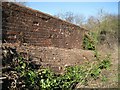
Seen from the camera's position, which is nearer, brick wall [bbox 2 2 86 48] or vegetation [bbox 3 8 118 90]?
vegetation [bbox 3 8 118 90]

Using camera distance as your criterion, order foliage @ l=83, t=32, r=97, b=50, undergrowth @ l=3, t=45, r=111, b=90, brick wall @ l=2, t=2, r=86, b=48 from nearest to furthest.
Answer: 1. undergrowth @ l=3, t=45, r=111, b=90
2. brick wall @ l=2, t=2, r=86, b=48
3. foliage @ l=83, t=32, r=97, b=50

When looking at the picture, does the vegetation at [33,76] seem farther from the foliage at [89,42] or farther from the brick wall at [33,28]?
the foliage at [89,42]

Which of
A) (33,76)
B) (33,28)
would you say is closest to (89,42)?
(33,28)

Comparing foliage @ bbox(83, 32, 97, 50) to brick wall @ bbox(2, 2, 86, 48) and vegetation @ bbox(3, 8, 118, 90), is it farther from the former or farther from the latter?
vegetation @ bbox(3, 8, 118, 90)

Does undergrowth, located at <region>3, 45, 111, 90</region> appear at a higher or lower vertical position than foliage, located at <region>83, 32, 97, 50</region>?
lower

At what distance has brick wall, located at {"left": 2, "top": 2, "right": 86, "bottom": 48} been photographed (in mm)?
6978

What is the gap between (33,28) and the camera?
27.3 ft

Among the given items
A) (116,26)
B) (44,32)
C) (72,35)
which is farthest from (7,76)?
(116,26)

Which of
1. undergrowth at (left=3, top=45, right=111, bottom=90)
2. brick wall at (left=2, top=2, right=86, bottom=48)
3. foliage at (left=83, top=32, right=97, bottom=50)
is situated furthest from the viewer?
foliage at (left=83, top=32, right=97, bottom=50)

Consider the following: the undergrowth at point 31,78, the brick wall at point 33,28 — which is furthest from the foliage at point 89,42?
the undergrowth at point 31,78

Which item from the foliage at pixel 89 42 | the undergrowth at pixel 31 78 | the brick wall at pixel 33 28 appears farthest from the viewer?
the foliage at pixel 89 42

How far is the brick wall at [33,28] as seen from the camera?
6.98 m

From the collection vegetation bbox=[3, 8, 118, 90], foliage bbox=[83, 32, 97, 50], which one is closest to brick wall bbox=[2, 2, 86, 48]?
vegetation bbox=[3, 8, 118, 90]

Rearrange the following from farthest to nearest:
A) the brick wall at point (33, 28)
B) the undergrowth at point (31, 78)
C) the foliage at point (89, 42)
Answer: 1. the foliage at point (89, 42)
2. the brick wall at point (33, 28)
3. the undergrowth at point (31, 78)
